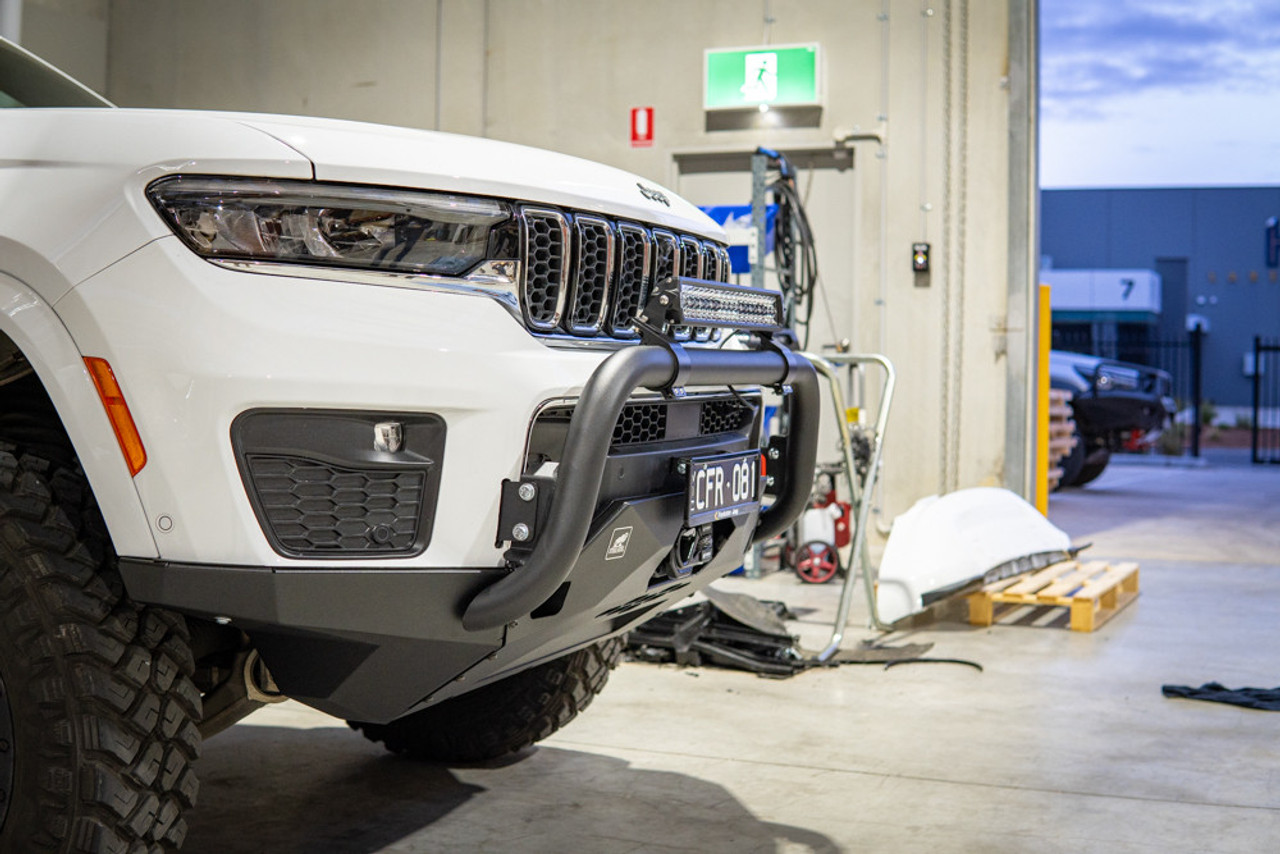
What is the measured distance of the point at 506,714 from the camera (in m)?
3.30

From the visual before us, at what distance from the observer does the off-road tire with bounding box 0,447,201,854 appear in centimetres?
196

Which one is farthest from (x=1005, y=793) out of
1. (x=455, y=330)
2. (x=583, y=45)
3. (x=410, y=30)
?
(x=410, y=30)

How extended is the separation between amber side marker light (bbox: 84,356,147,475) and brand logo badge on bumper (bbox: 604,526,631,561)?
758mm

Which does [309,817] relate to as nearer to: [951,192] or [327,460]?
[327,460]

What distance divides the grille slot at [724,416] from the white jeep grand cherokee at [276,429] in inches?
15.6

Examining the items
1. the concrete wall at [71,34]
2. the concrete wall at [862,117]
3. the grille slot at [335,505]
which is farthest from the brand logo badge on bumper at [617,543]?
the concrete wall at [71,34]

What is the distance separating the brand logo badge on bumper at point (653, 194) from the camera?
8.49 ft

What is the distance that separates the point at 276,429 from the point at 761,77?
24.2 feet

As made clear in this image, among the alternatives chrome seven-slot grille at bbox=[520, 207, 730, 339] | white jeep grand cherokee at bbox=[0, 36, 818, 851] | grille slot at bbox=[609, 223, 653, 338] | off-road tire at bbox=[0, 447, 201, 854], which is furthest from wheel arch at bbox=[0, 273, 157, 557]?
grille slot at bbox=[609, 223, 653, 338]

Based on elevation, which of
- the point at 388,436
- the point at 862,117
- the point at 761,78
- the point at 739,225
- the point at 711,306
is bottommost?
the point at 388,436

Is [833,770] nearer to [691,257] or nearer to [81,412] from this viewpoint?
[691,257]

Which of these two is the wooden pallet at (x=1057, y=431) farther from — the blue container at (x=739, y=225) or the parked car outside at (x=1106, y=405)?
the blue container at (x=739, y=225)

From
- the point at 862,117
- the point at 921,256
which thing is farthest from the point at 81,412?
the point at 862,117

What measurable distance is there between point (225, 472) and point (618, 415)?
597 mm
